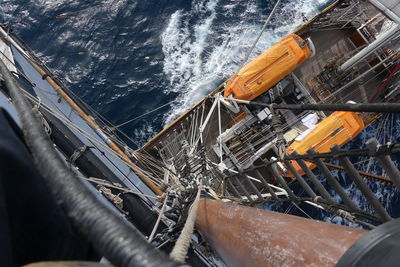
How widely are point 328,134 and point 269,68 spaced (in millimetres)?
4140

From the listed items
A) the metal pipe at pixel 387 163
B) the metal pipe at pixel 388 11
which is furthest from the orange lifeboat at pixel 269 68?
the metal pipe at pixel 387 163

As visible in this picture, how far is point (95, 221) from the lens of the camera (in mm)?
1310

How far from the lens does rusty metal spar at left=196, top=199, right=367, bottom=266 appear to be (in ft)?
7.52

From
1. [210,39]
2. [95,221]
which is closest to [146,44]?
[210,39]

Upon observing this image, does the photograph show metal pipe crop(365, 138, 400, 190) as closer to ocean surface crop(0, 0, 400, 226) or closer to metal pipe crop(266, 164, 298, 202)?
metal pipe crop(266, 164, 298, 202)

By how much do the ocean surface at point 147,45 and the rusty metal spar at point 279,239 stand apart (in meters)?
16.9

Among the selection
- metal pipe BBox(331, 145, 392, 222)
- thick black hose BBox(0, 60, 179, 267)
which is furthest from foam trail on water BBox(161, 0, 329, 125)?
thick black hose BBox(0, 60, 179, 267)

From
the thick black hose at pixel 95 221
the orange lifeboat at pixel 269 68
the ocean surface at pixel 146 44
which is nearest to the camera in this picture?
the thick black hose at pixel 95 221

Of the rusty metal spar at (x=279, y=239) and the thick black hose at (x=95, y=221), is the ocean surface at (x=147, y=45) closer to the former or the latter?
the rusty metal spar at (x=279, y=239)

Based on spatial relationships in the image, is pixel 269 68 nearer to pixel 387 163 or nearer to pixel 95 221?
pixel 387 163

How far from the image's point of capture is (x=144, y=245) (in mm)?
1223

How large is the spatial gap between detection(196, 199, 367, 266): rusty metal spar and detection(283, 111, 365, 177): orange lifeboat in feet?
39.1

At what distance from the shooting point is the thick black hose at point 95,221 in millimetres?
1196

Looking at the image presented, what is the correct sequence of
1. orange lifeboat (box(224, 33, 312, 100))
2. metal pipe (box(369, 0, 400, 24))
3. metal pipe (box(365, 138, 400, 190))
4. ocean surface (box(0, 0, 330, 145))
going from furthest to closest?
1. ocean surface (box(0, 0, 330, 145))
2. orange lifeboat (box(224, 33, 312, 100))
3. metal pipe (box(369, 0, 400, 24))
4. metal pipe (box(365, 138, 400, 190))
